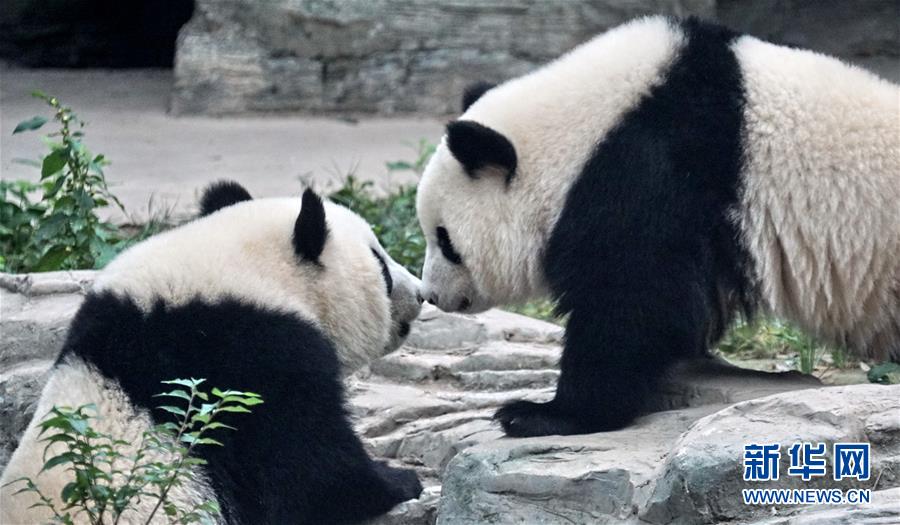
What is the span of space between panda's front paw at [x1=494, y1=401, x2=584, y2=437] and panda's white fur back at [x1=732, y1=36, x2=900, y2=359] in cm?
82

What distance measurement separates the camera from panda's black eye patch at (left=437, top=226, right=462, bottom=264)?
469 cm

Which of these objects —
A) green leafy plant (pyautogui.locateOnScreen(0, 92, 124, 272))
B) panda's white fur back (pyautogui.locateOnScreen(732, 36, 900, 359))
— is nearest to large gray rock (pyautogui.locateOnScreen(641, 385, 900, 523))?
panda's white fur back (pyautogui.locateOnScreen(732, 36, 900, 359))

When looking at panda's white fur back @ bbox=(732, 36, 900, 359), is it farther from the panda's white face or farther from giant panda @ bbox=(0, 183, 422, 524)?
giant panda @ bbox=(0, 183, 422, 524)

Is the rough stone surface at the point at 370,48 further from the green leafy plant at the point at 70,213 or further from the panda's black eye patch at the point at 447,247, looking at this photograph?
the panda's black eye patch at the point at 447,247

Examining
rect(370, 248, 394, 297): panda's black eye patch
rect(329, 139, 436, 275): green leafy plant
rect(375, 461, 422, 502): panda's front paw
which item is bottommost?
rect(375, 461, 422, 502): panda's front paw

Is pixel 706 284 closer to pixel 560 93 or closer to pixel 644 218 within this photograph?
pixel 644 218

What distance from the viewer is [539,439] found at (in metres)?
3.89

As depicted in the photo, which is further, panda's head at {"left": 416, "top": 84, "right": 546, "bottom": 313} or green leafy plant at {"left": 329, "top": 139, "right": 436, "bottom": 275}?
green leafy plant at {"left": 329, "top": 139, "right": 436, "bottom": 275}

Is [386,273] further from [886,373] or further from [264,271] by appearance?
[886,373]

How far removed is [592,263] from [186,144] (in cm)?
650

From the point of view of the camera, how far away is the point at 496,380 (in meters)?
5.57

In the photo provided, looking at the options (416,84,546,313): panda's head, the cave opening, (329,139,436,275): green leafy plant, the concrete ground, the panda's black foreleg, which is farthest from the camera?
the cave opening

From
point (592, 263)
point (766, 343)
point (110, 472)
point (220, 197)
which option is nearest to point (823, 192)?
point (592, 263)

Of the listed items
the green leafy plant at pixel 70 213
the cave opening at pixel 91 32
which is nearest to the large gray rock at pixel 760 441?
the green leafy plant at pixel 70 213
